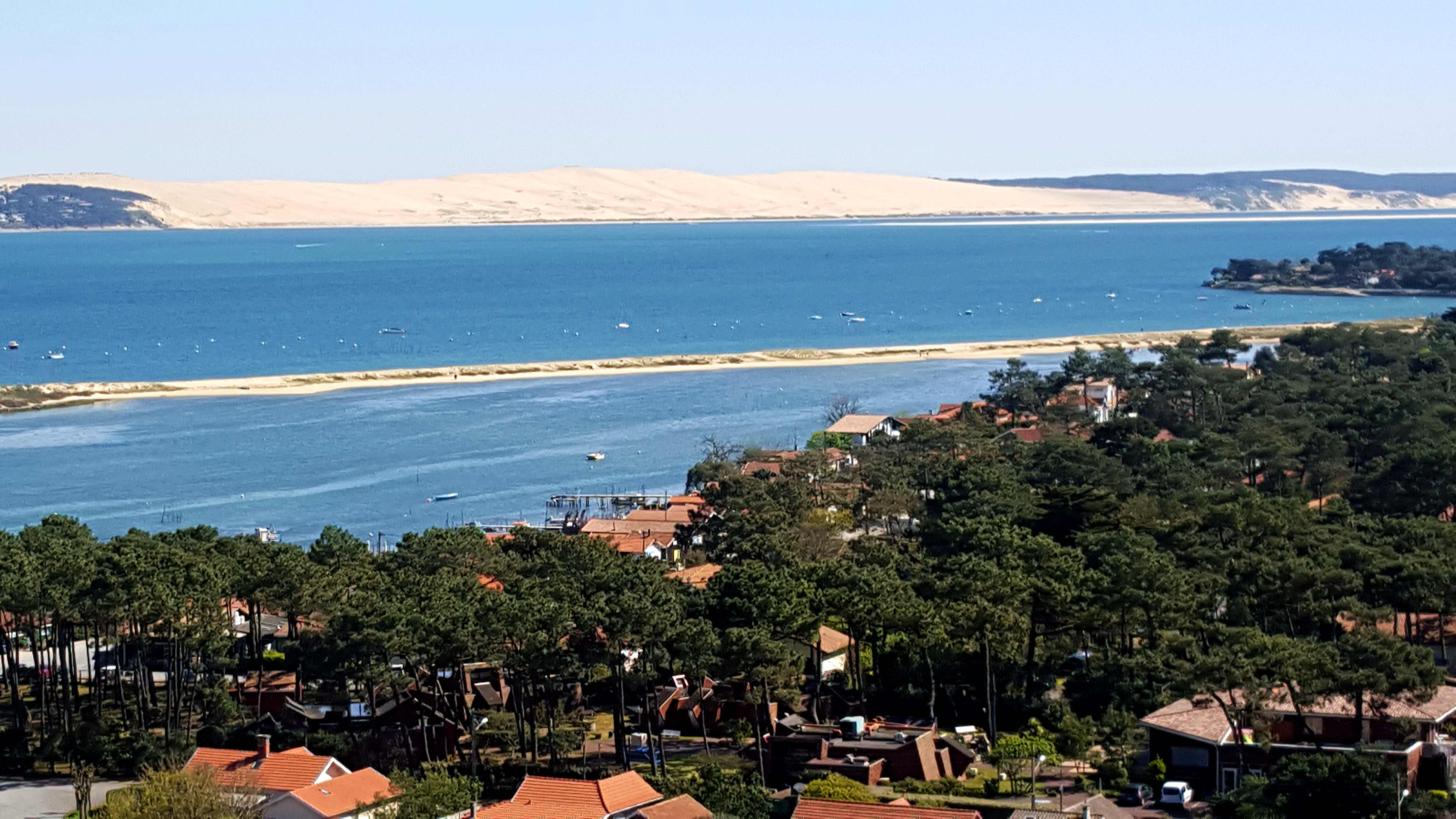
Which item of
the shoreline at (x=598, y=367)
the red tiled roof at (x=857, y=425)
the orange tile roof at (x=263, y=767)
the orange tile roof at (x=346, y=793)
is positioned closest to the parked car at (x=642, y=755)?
the orange tile roof at (x=346, y=793)

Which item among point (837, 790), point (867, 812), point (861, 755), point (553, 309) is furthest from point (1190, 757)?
point (553, 309)

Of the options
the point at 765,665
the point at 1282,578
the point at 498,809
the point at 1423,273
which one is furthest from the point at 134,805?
the point at 1423,273

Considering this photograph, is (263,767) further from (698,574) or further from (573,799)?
(698,574)

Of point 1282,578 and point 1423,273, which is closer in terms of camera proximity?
point 1282,578

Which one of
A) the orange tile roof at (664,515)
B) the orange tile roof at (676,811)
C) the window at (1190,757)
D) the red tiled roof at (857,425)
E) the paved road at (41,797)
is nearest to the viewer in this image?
the orange tile roof at (676,811)

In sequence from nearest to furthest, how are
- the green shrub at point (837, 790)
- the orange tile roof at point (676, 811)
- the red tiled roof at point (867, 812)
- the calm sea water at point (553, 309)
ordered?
the red tiled roof at point (867, 812) < the orange tile roof at point (676, 811) < the green shrub at point (837, 790) < the calm sea water at point (553, 309)

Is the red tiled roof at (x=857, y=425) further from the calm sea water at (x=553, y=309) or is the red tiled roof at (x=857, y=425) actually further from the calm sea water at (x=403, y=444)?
the calm sea water at (x=553, y=309)

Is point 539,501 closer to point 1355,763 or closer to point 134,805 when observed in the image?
point 134,805
